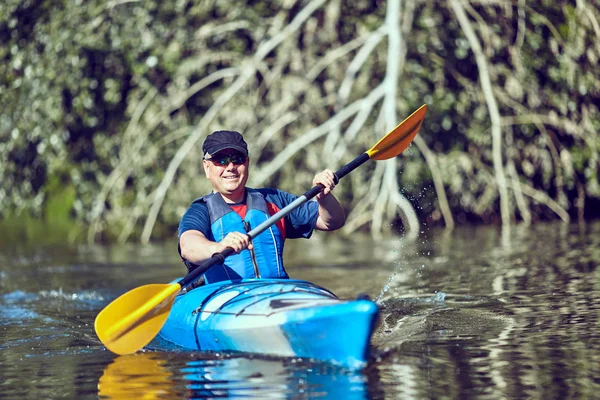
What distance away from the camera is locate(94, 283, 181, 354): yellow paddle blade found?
4645 mm

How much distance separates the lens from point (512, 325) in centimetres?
497

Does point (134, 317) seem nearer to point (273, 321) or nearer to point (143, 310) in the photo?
point (143, 310)

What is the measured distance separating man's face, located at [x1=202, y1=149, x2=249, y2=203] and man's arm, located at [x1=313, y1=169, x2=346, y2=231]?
1.11ft

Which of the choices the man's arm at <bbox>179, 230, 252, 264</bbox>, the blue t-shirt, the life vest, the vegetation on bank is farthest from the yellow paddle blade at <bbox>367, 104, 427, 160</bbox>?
the vegetation on bank

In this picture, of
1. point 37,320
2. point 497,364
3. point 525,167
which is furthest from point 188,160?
point 497,364

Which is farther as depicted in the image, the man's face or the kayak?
the man's face

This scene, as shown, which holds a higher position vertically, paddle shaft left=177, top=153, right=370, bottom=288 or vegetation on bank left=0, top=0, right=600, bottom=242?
vegetation on bank left=0, top=0, right=600, bottom=242

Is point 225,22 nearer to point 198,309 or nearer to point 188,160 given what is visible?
point 188,160

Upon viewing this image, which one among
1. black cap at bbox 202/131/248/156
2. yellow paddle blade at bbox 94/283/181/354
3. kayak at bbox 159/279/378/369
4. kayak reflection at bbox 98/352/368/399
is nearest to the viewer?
kayak reflection at bbox 98/352/368/399

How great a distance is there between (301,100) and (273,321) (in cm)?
697

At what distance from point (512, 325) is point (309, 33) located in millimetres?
6634

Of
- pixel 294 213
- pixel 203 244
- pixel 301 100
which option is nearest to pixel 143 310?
pixel 203 244

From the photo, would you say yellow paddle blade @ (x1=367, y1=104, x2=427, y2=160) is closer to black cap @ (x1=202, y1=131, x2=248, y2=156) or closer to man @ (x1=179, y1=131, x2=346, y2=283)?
man @ (x1=179, y1=131, x2=346, y2=283)

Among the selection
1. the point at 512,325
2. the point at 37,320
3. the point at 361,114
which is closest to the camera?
the point at 512,325
